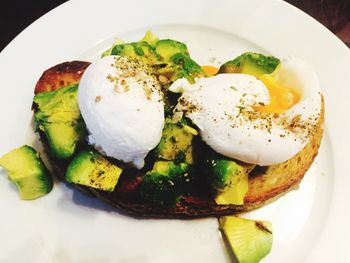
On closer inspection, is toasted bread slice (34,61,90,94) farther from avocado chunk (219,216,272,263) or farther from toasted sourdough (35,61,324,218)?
avocado chunk (219,216,272,263)

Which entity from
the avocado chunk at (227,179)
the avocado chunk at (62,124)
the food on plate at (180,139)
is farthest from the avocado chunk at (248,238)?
Result: the avocado chunk at (62,124)

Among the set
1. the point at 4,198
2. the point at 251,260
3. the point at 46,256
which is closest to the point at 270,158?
the point at 251,260

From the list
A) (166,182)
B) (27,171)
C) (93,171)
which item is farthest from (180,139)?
(27,171)

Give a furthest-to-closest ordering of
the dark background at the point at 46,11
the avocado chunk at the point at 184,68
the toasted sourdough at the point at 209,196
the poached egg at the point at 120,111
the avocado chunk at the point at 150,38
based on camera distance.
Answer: the dark background at the point at 46,11
the avocado chunk at the point at 150,38
the avocado chunk at the point at 184,68
the toasted sourdough at the point at 209,196
the poached egg at the point at 120,111

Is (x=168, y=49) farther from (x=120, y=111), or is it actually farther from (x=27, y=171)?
(x=27, y=171)

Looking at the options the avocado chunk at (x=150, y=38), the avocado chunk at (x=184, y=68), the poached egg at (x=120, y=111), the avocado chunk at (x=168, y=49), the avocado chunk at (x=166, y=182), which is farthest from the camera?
the avocado chunk at (x=150, y=38)

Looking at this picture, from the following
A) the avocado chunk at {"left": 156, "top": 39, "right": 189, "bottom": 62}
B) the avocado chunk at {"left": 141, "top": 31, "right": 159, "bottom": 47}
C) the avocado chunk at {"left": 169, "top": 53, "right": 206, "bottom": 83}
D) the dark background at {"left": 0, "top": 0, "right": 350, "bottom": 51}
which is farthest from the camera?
the dark background at {"left": 0, "top": 0, "right": 350, "bottom": 51}

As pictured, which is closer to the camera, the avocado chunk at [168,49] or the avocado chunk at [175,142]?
the avocado chunk at [175,142]

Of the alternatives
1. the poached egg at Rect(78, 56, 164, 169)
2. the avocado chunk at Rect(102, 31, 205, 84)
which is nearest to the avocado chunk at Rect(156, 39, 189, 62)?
the avocado chunk at Rect(102, 31, 205, 84)

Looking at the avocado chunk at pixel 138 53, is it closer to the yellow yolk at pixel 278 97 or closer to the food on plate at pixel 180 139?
the food on plate at pixel 180 139
